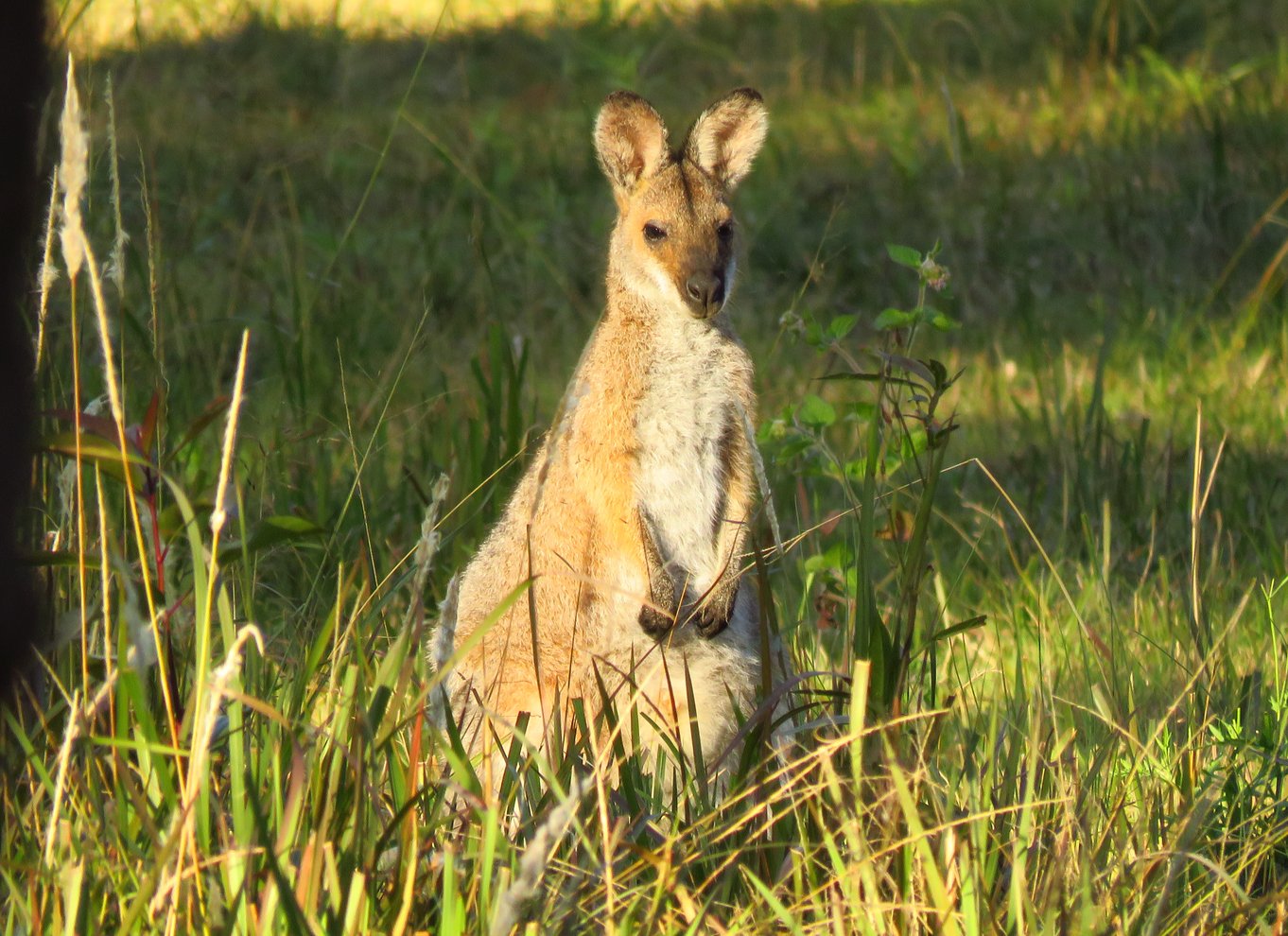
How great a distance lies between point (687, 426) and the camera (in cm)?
365

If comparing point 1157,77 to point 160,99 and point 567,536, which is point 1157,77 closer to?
point 160,99

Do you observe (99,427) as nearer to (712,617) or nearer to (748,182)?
(712,617)

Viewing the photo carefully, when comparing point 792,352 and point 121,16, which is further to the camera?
point 121,16

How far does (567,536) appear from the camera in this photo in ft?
12.3

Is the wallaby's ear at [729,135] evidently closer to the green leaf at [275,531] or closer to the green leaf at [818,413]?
the green leaf at [818,413]

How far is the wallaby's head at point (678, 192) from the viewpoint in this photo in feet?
12.2

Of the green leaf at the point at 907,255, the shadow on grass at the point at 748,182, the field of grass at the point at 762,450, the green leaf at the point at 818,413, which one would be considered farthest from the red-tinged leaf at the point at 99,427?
the shadow on grass at the point at 748,182

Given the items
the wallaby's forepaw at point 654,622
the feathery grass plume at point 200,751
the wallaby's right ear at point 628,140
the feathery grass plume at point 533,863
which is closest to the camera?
the feathery grass plume at point 533,863

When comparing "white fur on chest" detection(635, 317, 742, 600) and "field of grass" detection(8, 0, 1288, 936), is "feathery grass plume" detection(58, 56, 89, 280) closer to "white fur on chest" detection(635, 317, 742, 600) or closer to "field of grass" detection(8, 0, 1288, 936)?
"field of grass" detection(8, 0, 1288, 936)

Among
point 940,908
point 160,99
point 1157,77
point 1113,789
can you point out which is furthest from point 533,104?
point 940,908

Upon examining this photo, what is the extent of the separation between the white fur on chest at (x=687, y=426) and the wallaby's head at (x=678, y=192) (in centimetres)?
9

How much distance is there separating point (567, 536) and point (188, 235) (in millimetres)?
3312

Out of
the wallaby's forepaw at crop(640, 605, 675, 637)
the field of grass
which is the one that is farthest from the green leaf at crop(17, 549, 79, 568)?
the wallaby's forepaw at crop(640, 605, 675, 637)

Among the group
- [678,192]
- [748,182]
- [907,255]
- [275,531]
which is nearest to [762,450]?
[678,192]
